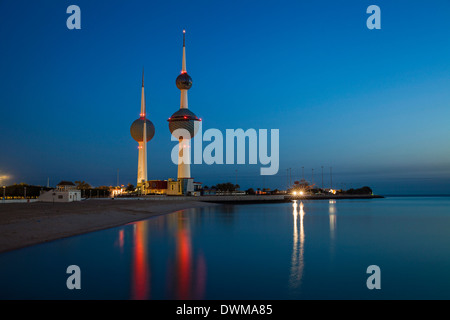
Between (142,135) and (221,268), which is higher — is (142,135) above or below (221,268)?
above

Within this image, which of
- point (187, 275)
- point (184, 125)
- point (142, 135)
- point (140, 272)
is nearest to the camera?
point (187, 275)

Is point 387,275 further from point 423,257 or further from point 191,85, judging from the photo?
point 191,85

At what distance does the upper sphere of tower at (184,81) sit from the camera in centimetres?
18288

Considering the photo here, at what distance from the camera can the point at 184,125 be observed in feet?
583

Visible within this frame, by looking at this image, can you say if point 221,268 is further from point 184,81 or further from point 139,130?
point 139,130

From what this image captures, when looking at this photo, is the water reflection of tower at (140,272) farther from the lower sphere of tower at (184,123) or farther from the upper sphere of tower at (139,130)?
the upper sphere of tower at (139,130)

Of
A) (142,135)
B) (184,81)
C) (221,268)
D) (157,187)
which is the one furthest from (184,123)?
(221,268)

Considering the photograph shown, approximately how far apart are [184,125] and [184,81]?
82.1ft

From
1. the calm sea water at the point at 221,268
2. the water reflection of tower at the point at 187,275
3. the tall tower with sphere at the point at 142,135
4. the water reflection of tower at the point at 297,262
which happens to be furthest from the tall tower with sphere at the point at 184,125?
the water reflection of tower at the point at 187,275

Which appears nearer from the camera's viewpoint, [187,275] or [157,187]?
[187,275]

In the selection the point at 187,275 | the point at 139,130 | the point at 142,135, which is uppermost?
the point at 139,130

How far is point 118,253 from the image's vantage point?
71.9 ft
